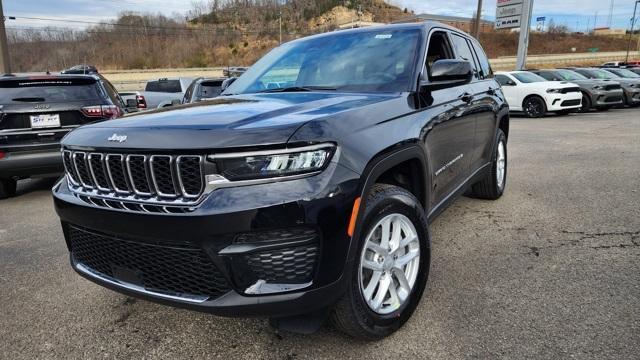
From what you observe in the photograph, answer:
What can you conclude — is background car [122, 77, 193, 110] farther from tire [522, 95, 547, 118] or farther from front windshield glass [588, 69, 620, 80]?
front windshield glass [588, 69, 620, 80]

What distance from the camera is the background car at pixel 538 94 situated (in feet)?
48.9

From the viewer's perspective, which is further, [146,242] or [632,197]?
[632,197]

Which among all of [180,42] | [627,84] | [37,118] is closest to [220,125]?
[37,118]

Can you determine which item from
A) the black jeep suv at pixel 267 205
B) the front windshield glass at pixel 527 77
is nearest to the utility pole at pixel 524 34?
the front windshield glass at pixel 527 77

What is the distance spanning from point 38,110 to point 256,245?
5.07m

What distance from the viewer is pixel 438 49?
3.64m

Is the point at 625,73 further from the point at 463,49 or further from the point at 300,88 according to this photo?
the point at 300,88

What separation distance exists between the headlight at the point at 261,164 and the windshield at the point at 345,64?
1208 mm

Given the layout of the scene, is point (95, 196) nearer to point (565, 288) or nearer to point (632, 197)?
point (565, 288)

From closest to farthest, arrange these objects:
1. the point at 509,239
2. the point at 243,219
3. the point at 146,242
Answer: the point at 243,219 < the point at 146,242 < the point at 509,239

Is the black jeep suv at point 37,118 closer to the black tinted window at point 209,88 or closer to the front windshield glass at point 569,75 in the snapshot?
the black tinted window at point 209,88

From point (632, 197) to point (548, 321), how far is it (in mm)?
3541

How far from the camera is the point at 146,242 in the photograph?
82.8 inches

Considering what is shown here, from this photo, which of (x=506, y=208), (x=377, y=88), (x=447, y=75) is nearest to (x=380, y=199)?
(x=377, y=88)
